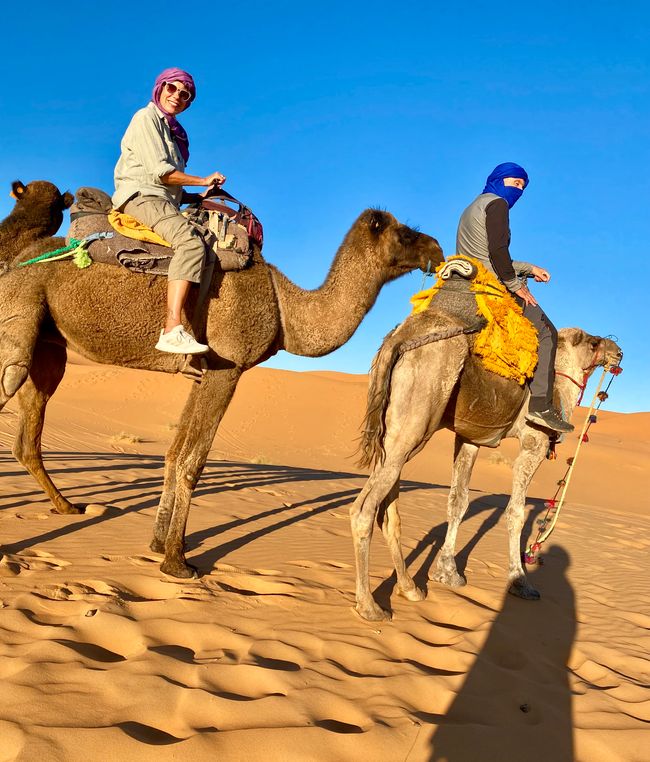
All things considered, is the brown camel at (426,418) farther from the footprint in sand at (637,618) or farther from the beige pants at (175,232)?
the beige pants at (175,232)

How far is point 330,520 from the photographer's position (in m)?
7.65

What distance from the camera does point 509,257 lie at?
16.3ft

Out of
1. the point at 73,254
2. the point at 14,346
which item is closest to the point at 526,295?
the point at 73,254

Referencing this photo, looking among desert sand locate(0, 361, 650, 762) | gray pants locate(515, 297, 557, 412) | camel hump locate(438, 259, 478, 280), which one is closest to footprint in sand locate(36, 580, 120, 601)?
desert sand locate(0, 361, 650, 762)

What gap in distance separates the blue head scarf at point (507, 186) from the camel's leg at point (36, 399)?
181 inches

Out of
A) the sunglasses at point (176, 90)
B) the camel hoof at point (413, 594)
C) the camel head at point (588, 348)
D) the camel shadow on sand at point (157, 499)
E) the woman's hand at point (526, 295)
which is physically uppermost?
the sunglasses at point (176, 90)

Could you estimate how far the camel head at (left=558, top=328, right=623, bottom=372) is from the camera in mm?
5770

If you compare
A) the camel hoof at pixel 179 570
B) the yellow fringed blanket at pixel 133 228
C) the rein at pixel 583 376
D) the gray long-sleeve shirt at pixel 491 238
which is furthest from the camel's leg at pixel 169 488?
the rein at pixel 583 376

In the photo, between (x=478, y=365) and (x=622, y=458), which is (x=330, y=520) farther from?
(x=622, y=458)

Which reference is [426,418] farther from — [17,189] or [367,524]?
[17,189]

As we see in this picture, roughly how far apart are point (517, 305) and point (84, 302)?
3788 mm

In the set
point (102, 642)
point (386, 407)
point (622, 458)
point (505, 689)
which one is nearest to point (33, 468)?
point (102, 642)

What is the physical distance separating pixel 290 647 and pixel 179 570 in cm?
141

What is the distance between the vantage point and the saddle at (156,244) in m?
4.63
